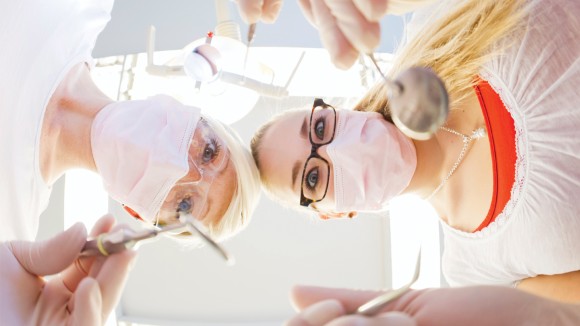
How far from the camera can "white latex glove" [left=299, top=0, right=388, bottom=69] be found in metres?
0.91

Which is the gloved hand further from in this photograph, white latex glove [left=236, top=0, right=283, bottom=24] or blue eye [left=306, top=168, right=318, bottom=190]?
blue eye [left=306, top=168, right=318, bottom=190]

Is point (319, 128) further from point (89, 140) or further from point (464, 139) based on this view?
point (89, 140)

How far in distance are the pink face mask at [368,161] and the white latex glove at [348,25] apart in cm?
38

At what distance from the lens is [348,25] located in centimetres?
94

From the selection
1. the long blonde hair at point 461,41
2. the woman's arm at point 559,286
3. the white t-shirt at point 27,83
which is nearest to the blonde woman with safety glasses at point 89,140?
the white t-shirt at point 27,83

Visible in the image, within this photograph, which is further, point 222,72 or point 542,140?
point 222,72

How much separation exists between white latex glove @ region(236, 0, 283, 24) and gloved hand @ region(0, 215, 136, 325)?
0.53 m

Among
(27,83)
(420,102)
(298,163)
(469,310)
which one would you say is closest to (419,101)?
(420,102)

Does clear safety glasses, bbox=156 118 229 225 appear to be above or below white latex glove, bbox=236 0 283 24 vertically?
below

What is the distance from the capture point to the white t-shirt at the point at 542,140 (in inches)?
40.6

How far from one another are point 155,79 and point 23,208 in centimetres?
67

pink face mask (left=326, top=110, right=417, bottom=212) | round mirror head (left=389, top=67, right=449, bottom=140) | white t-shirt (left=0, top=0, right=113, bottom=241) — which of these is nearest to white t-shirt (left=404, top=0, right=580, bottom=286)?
pink face mask (left=326, top=110, right=417, bottom=212)

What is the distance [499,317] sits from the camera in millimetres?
587

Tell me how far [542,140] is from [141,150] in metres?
0.92
